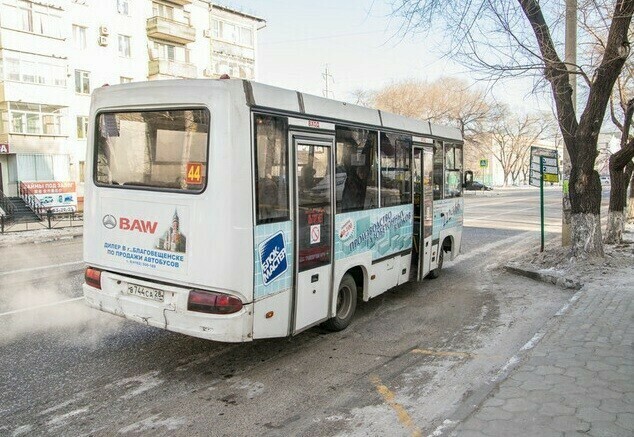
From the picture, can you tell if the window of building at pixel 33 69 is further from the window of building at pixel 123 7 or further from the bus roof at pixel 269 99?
the bus roof at pixel 269 99

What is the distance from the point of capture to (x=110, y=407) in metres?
4.27

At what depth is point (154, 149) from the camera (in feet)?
16.5

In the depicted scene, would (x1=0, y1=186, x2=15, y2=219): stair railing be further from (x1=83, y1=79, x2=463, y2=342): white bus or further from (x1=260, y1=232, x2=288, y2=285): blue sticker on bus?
(x1=260, y1=232, x2=288, y2=285): blue sticker on bus

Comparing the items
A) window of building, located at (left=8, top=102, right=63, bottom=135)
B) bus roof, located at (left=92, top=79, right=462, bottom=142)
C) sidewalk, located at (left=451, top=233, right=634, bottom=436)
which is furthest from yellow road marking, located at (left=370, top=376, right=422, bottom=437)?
window of building, located at (left=8, top=102, right=63, bottom=135)

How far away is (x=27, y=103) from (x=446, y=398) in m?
31.3

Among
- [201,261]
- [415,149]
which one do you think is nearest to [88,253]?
[201,261]

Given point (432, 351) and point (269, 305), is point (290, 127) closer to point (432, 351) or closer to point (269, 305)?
point (269, 305)

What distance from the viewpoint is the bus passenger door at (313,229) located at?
535cm

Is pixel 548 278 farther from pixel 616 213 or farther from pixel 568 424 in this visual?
pixel 568 424

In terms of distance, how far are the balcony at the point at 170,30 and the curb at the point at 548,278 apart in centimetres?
3230

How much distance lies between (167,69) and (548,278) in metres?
32.8

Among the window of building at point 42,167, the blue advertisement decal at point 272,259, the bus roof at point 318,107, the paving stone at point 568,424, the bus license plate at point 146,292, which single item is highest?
the window of building at point 42,167

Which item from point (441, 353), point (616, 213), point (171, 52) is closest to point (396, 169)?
point (441, 353)

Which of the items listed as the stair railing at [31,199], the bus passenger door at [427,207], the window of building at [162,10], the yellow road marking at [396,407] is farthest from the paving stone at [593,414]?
the window of building at [162,10]
